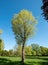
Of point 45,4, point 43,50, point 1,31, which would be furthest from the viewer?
point 43,50

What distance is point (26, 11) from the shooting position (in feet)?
113

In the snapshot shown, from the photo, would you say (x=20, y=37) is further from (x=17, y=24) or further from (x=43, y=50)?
(x=43, y=50)

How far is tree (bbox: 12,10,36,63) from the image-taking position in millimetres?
33812

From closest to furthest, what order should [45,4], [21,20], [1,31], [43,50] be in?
[45,4] < [21,20] < [1,31] < [43,50]

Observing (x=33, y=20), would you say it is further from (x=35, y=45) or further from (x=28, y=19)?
(x=35, y=45)

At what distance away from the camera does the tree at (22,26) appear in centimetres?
3381

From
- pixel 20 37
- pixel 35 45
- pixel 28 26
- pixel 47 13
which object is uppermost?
pixel 35 45

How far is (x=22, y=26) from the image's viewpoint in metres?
33.8

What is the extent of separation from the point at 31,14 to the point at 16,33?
489 cm

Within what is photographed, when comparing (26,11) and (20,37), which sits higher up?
(26,11)

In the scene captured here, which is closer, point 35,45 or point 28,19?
point 28,19

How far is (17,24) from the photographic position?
3378 centimetres

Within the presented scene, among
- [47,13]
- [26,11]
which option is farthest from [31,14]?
[47,13]

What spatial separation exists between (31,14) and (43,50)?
7051 centimetres
